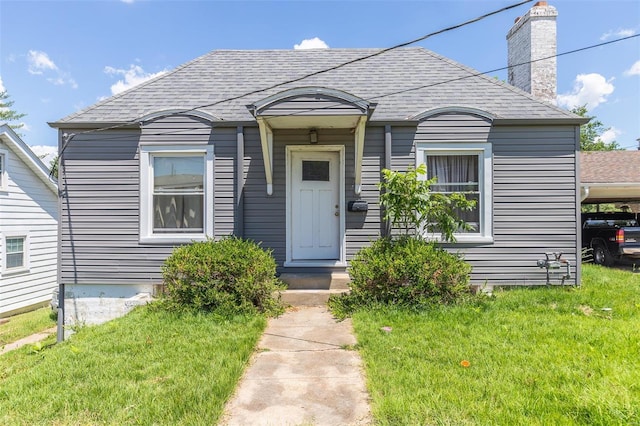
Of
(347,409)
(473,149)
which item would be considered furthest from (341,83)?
(347,409)

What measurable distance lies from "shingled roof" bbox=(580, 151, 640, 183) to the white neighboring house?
1406 cm

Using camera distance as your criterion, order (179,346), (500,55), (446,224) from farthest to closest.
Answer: (500,55), (446,224), (179,346)

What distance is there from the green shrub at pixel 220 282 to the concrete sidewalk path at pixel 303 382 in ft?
1.89

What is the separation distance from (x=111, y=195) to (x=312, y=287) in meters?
3.82

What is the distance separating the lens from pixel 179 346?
338 cm

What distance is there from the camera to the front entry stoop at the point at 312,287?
197 inches

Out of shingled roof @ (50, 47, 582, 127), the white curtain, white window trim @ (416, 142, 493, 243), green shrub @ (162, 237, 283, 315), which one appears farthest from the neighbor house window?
the white curtain

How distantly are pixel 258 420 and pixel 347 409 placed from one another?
62 cm

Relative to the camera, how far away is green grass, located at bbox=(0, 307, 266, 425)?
2.26 m

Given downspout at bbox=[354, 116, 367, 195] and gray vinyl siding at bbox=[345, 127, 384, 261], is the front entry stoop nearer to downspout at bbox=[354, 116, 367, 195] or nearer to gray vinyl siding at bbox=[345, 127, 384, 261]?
gray vinyl siding at bbox=[345, 127, 384, 261]

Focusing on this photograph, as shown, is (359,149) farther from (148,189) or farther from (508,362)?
(148,189)

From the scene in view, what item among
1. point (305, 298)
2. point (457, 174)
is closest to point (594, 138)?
point (457, 174)

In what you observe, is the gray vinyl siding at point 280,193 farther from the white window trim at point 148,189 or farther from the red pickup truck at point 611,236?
the red pickup truck at point 611,236

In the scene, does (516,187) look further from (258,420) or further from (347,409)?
(258,420)
